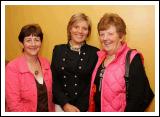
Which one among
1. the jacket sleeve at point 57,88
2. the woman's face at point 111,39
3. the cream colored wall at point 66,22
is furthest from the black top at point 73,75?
the cream colored wall at point 66,22

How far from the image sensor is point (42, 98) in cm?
213

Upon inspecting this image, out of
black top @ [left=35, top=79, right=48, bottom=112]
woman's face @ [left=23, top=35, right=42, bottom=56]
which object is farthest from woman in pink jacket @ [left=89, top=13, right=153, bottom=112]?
woman's face @ [left=23, top=35, right=42, bottom=56]

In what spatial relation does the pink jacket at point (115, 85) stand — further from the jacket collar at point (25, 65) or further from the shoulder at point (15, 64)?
the shoulder at point (15, 64)

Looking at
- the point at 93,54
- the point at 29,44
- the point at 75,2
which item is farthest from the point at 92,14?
the point at 29,44

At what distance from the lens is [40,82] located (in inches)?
84.2

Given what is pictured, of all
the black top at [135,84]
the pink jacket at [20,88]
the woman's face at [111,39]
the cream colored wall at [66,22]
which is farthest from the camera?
the cream colored wall at [66,22]

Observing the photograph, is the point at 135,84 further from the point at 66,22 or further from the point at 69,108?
the point at 66,22

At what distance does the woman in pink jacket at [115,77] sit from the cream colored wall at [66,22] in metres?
0.46

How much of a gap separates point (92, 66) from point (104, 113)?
41 cm

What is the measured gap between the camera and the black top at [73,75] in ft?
7.00

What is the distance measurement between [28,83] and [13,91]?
0.13 meters

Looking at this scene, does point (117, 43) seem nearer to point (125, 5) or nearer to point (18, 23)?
point (125, 5)

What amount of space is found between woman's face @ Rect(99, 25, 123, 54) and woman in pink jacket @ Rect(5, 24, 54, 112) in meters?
0.56

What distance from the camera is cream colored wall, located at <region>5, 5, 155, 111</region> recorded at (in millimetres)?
2416
